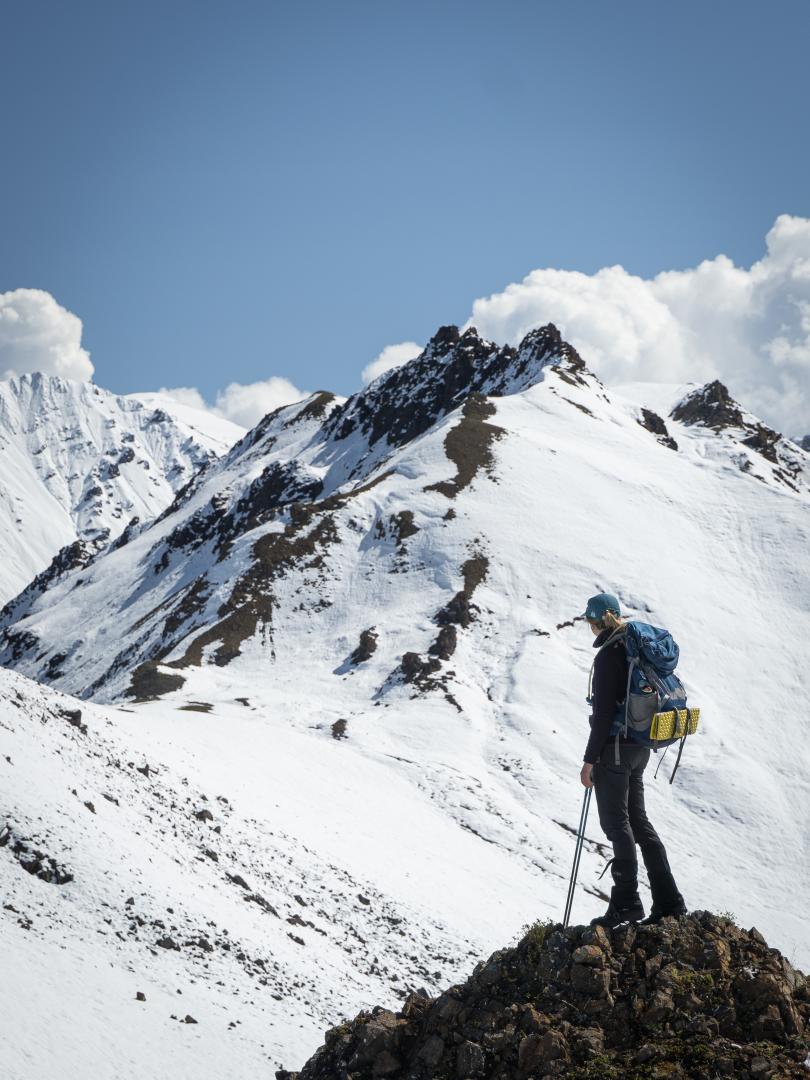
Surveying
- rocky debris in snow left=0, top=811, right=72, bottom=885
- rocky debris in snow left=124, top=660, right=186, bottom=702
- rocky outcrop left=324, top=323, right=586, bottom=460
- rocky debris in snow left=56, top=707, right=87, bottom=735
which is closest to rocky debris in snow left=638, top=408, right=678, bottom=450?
rocky outcrop left=324, top=323, right=586, bottom=460

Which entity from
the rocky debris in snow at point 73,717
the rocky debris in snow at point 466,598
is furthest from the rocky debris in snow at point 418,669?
the rocky debris in snow at point 73,717

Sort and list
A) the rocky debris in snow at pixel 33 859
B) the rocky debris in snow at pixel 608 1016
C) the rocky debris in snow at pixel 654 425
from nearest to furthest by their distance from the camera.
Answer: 1. the rocky debris in snow at pixel 608 1016
2. the rocky debris in snow at pixel 33 859
3. the rocky debris in snow at pixel 654 425

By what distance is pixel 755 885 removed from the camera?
37.4 meters

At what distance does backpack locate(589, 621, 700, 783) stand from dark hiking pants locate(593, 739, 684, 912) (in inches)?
8.5

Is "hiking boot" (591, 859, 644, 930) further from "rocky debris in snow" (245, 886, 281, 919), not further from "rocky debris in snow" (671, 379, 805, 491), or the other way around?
"rocky debris in snow" (671, 379, 805, 491)

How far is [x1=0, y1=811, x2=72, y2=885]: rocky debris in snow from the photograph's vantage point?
50.5 feet

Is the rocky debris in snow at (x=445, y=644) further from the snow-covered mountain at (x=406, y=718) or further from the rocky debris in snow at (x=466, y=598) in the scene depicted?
the rocky debris in snow at (x=466, y=598)

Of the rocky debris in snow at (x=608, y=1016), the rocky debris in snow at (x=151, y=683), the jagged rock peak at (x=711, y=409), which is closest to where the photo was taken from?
the rocky debris in snow at (x=608, y=1016)

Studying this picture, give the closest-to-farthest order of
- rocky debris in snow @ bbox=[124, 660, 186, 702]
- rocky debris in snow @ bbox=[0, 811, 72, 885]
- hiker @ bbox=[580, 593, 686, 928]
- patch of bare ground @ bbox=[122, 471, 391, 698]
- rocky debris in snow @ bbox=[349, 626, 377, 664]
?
hiker @ bbox=[580, 593, 686, 928]
rocky debris in snow @ bbox=[0, 811, 72, 885]
rocky debris in snow @ bbox=[124, 660, 186, 702]
rocky debris in snow @ bbox=[349, 626, 377, 664]
patch of bare ground @ bbox=[122, 471, 391, 698]

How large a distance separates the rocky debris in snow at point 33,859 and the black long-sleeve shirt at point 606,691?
12.0m

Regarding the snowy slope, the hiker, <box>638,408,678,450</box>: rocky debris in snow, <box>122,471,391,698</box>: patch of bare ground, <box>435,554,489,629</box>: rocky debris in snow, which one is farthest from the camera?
<box>638,408,678,450</box>: rocky debris in snow

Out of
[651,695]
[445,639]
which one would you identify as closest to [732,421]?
[445,639]

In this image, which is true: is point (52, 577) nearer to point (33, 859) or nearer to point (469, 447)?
point (469, 447)

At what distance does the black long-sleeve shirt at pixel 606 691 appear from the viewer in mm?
8789
